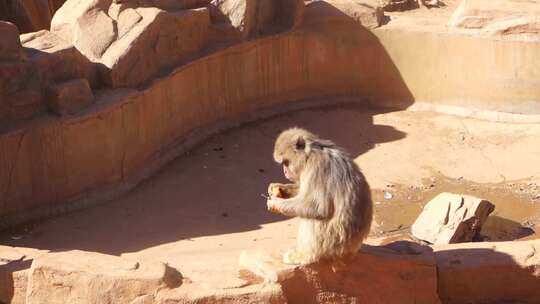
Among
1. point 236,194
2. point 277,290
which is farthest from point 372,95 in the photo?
point 277,290

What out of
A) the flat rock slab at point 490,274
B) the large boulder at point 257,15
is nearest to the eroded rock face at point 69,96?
the large boulder at point 257,15

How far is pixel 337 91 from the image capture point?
12680mm

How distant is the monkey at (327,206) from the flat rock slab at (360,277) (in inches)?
4.2

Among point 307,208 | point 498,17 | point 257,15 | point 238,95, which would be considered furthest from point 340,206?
point 498,17

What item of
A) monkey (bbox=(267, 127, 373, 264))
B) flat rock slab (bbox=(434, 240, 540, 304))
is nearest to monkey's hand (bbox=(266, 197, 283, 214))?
monkey (bbox=(267, 127, 373, 264))

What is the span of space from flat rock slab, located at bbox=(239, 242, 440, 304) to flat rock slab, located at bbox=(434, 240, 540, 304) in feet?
0.53

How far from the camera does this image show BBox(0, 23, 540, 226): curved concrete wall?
349 inches

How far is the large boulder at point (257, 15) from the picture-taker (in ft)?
37.2

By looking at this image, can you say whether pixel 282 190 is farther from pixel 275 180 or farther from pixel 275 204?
pixel 275 180

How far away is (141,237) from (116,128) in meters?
1.37

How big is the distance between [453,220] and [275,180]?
2.36 m

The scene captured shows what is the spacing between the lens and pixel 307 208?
19.8 feet

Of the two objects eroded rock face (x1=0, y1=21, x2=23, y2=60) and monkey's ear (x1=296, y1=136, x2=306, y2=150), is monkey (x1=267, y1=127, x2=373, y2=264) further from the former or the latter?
eroded rock face (x1=0, y1=21, x2=23, y2=60)

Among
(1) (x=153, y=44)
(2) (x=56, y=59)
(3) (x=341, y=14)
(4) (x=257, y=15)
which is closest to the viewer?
(2) (x=56, y=59)
